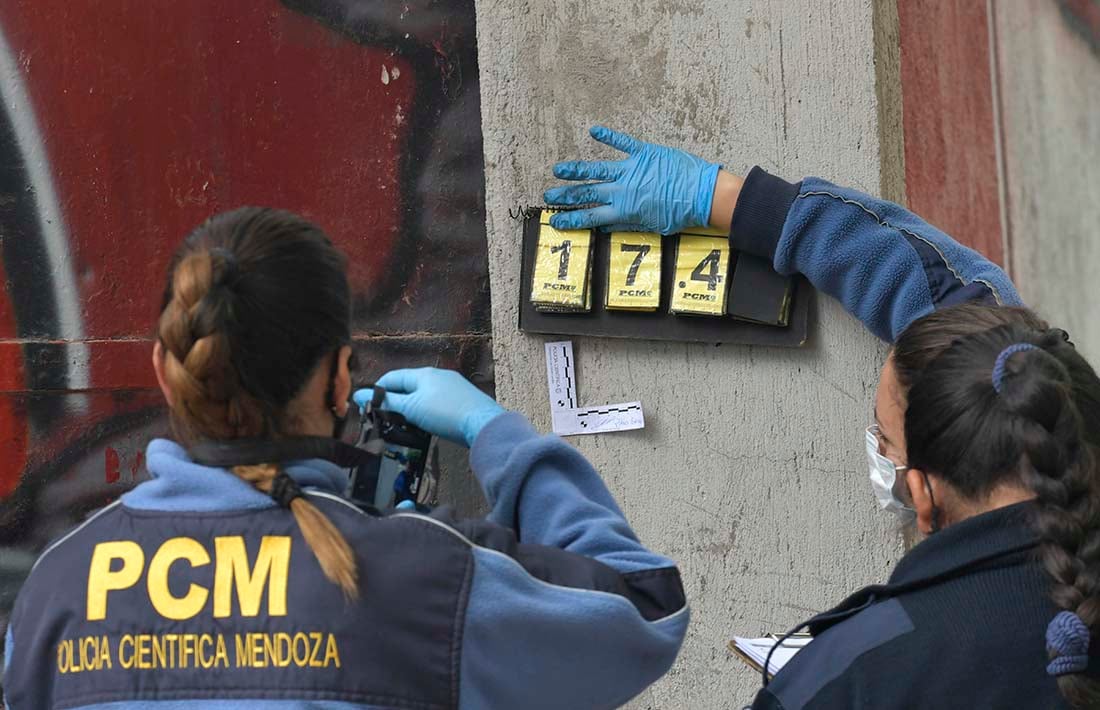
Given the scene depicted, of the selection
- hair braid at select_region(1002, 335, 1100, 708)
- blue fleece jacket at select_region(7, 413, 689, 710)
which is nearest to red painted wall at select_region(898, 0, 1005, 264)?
hair braid at select_region(1002, 335, 1100, 708)

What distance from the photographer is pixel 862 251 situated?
7.53 feet

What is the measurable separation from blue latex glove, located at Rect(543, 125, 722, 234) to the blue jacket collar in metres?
1.24

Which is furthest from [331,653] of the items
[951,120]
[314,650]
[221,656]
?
[951,120]

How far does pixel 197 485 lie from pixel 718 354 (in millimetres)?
1474

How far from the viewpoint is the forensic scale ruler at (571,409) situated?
8.72ft

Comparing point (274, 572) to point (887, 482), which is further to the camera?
point (887, 482)

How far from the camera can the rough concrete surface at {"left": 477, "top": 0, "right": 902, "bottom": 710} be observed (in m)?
2.51

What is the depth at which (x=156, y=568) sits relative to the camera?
51.8 inches

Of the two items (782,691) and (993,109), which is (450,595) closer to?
(782,691)

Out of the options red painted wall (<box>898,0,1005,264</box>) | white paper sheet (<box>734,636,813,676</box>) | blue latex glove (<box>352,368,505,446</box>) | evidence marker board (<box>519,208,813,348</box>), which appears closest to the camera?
blue latex glove (<box>352,368,505,446</box>)

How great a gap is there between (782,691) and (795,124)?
4.61ft

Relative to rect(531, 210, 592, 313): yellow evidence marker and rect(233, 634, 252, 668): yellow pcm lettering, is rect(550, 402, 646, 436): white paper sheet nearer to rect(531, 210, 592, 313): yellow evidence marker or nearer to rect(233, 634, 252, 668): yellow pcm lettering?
rect(531, 210, 592, 313): yellow evidence marker

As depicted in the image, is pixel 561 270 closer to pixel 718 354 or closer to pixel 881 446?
pixel 718 354

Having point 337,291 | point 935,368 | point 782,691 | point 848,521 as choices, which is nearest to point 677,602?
point 782,691
